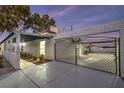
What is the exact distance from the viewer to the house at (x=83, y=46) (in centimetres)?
577

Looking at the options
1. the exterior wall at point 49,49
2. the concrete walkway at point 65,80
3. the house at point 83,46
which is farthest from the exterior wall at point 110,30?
the exterior wall at point 49,49

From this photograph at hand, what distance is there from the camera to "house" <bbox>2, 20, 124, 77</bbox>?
5773 mm

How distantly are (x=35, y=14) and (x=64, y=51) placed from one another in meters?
6.84

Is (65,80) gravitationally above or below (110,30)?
below

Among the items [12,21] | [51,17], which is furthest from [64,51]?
[51,17]

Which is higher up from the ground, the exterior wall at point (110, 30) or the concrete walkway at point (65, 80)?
the exterior wall at point (110, 30)

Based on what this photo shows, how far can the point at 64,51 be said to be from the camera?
479 inches

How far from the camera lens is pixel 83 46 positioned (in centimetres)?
1562

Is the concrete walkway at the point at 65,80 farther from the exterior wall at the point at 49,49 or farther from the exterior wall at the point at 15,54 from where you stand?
the exterior wall at the point at 49,49

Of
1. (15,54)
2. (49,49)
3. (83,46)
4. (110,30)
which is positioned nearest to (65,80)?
(110,30)

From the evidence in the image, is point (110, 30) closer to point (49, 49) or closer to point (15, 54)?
point (15, 54)

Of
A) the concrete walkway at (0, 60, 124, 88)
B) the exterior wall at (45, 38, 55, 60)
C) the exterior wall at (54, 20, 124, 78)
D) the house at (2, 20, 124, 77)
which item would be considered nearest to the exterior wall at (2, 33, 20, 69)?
the house at (2, 20, 124, 77)
